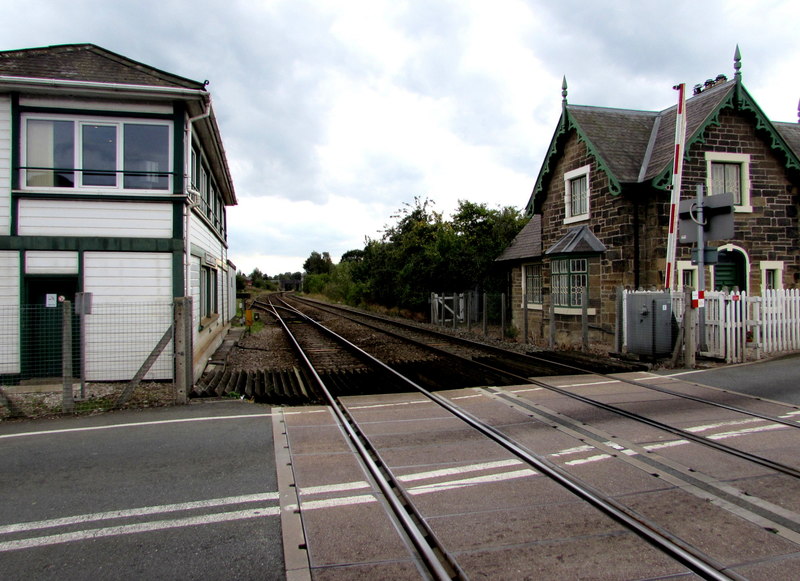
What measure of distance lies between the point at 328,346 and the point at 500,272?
39.6ft

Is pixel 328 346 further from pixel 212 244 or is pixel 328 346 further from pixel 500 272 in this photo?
pixel 500 272

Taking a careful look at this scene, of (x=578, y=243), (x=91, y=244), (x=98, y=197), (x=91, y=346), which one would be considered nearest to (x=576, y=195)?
(x=578, y=243)

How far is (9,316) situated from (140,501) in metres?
7.68

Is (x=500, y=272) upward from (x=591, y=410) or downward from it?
upward

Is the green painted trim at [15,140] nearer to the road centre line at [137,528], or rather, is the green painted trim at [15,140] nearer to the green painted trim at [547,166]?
the road centre line at [137,528]

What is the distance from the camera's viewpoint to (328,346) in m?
16.0

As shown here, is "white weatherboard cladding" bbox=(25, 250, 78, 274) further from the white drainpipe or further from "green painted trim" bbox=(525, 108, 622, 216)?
"green painted trim" bbox=(525, 108, 622, 216)

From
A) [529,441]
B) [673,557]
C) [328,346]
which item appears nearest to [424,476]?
[529,441]

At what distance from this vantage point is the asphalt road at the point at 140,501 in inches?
132

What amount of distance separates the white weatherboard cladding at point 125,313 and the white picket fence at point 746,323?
34.4 ft

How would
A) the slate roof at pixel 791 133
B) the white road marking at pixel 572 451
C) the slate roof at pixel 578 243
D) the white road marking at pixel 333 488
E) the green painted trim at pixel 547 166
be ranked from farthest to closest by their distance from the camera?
1. the slate roof at pixel 791 133
2. the green painted trim at pixel 547 166
3. the slate roof at pixel 578 243
4. the white road marking at pixel 572 451
5. the white road marking at pixel 333 488

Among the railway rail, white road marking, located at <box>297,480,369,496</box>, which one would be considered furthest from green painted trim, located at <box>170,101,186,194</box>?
white road marking, located at <box>297,480,369,496</box>

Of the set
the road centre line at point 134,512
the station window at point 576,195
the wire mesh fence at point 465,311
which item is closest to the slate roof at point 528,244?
the station window at point 576,195

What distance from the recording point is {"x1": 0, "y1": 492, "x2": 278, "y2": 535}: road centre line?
3.90 meters
